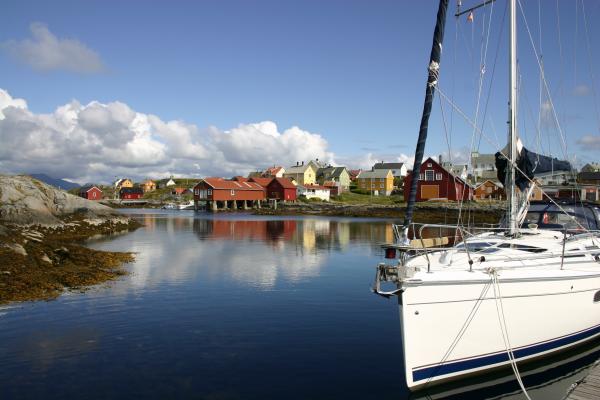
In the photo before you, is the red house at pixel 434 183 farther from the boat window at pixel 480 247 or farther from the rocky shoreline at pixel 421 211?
the boat window at pixel 480 247

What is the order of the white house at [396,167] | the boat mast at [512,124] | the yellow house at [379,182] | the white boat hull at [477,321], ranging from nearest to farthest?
1. the white boat hull at [477,321]
2. the boat mast at [512,124]
3. the yellow house at [379,182]
4. the white house at [396,167]

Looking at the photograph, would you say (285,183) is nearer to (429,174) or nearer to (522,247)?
(429,174)

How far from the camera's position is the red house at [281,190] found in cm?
9725

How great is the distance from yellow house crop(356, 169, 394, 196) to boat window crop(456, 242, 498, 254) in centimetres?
9672

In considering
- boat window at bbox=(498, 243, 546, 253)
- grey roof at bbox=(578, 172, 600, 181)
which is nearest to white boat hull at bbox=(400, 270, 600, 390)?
boat window at bbox=(498, 243, 546, 253)

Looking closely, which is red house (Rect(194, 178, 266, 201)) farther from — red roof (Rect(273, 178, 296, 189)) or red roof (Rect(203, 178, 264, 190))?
red roof (Rect(273, 178, 296, 189))

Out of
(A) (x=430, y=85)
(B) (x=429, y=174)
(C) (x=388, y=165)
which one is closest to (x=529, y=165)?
(A) (x=430, y=85)

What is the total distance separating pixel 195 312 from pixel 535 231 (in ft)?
34.4

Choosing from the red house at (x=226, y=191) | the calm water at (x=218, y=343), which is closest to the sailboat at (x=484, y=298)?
the calm water at (x=218, y=343)

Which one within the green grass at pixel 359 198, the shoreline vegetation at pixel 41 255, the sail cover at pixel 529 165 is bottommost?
the shoreline vegetation at pixel 41 255

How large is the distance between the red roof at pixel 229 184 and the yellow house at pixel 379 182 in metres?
28.2

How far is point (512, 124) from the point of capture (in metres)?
11.6

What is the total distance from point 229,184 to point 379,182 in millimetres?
36780

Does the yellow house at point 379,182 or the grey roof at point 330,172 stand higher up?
the grey roof at point 330,172
